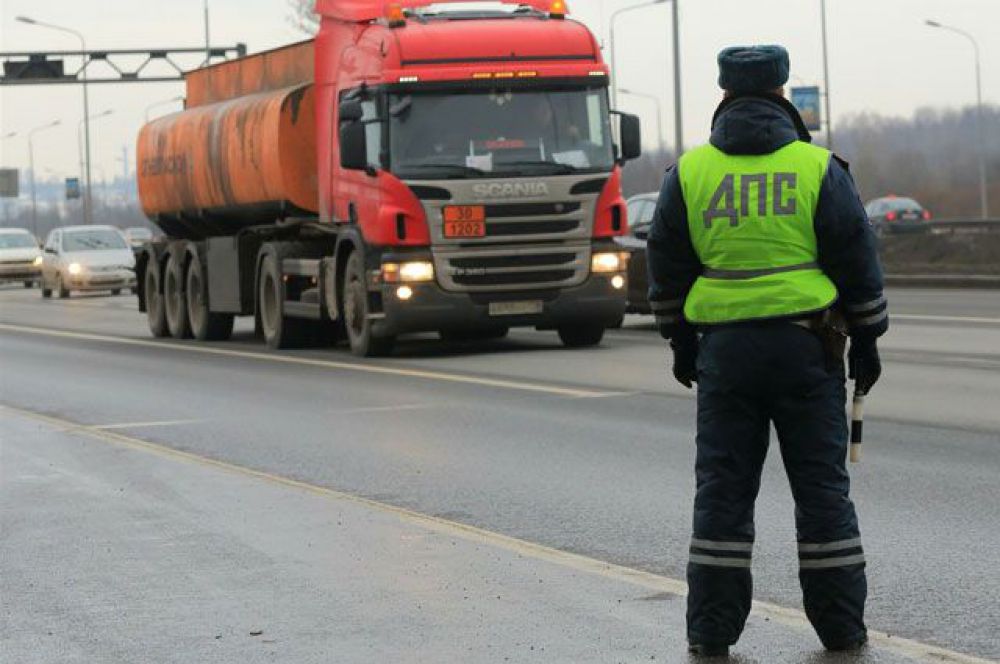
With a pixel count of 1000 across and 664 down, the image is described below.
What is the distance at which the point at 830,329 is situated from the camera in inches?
270

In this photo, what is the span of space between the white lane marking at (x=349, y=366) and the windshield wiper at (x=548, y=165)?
236 cm

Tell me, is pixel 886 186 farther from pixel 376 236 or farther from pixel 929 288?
pixel 376 236

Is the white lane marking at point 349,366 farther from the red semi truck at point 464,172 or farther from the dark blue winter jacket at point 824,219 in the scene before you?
the dark blue winter jacket at point 824,219

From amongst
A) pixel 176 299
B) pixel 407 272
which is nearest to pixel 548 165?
pixel 407 272

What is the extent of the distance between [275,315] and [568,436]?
12024 mm

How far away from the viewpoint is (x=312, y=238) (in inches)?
993

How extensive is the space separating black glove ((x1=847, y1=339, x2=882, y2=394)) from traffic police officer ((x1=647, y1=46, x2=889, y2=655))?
35mm

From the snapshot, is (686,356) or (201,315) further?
(201,315)

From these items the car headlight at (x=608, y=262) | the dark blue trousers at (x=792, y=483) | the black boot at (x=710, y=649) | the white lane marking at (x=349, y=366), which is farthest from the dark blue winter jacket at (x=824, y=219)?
the car headlight at (x=608, y=262)

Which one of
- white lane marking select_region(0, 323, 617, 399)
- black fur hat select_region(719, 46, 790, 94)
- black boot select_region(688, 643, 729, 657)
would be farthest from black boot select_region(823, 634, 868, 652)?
white lane marking select_region(0, 323, 617, 399)

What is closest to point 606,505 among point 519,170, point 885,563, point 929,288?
point 885,563

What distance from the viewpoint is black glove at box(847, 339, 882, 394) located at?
6.96 metres

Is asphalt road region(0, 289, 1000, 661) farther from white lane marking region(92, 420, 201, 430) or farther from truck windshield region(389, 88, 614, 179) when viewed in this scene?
truck windshield region(389, 88, 614, 179)

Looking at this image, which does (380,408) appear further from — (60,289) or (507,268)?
(60,289)
